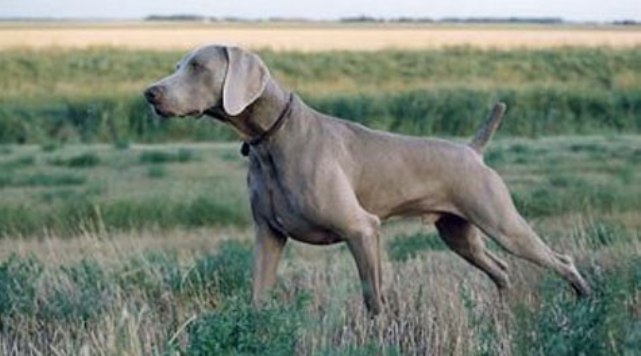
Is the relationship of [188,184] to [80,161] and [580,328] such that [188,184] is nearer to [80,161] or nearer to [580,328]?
[80,161]

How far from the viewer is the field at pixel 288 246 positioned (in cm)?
816

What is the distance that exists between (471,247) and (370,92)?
3022 centimetres

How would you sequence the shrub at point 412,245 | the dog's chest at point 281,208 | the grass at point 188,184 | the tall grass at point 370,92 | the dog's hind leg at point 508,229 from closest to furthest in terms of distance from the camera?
the dog's chest at point 281,208 → the dog's hind leg at point 508,229 → the shrub at point 412,245 → the grass at point 188,184 → the tall grass at point 370,92

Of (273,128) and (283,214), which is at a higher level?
(273,128)

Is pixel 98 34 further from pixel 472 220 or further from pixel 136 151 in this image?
pixel 472 220

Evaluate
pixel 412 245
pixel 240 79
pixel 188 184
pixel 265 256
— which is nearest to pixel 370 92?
pixel 188 184

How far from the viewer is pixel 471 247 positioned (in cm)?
1064

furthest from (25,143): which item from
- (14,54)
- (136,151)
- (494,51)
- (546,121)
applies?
(494,51)

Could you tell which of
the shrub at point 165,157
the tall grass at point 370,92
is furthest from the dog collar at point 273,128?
the tall grass at point 370,92

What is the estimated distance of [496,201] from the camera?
10.1 m

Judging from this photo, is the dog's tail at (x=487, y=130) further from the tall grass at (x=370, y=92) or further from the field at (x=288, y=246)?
the tall grass at (x=370, y=92)

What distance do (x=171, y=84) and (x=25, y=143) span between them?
81.3 ft

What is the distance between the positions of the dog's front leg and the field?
0.12 meters

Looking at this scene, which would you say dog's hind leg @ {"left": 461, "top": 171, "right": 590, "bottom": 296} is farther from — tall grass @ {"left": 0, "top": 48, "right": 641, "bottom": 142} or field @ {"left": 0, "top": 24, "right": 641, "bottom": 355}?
tall grass @ {"left": 0, "top": 48, "right": 641, "bottom": 142}
